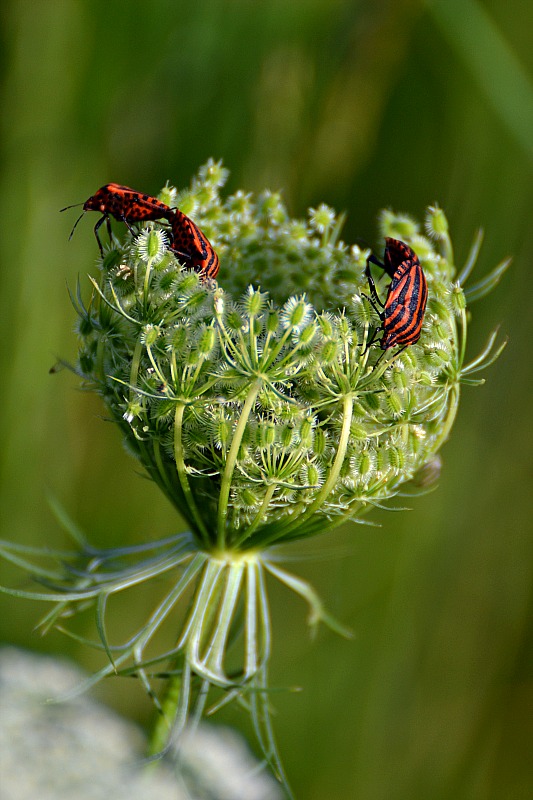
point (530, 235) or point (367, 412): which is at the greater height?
point (530, 235)

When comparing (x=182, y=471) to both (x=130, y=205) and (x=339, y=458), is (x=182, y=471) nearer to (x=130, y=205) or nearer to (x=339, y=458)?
(x=339, y=458)

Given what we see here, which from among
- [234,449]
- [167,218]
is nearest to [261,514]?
[234,449]

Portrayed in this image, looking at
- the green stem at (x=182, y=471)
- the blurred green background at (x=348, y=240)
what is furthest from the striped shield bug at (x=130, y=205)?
the blurred green background at (x=348, y=240)

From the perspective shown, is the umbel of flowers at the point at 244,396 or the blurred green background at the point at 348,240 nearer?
the umbel of flowers at the point at 244,396

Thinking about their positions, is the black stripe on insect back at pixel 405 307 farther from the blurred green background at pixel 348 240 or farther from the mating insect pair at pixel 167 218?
the blurred green background at pixel 348 240

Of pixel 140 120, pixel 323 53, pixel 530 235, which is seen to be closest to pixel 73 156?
pixel 140 120

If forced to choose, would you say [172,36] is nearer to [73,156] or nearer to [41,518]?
[73,156]
